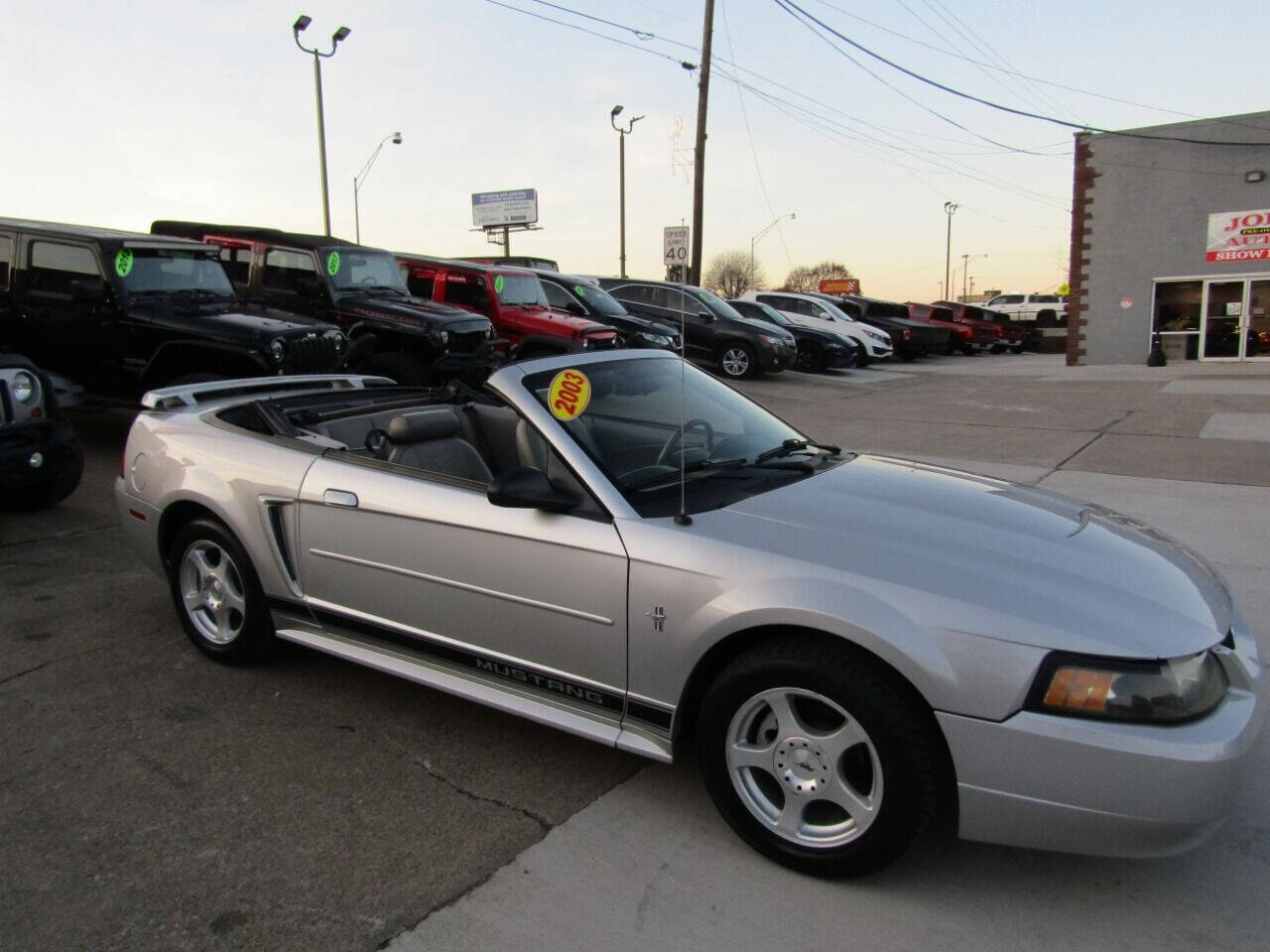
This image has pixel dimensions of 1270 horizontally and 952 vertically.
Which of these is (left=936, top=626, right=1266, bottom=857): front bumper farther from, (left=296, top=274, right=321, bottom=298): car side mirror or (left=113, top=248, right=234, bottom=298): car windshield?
(left=296, top=274, right=321, bottom=298): car side mirror

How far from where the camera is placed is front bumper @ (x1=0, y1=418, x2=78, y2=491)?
19.5ft

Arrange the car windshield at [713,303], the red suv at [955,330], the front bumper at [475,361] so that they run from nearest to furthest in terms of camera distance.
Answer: the front bumper at [475,361] < the car windshield at [713,303] < the red suv at [955,330]

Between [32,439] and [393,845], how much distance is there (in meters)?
4.80

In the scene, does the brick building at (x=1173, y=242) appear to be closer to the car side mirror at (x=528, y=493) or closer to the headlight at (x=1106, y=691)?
the headlight at (x=1106, y=691)

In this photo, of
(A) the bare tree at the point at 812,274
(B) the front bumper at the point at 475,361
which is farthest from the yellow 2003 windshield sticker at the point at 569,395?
(A) the bare tree at the point at 812,274

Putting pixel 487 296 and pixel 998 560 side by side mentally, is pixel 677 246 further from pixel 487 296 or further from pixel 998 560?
pixel 487 296

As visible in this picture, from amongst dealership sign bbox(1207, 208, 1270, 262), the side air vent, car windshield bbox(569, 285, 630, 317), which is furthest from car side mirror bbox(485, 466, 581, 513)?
dealership sign bbox(1207, 208, 1270, 262)

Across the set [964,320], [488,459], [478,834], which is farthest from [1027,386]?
[478,834]

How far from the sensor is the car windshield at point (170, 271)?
27.9ft

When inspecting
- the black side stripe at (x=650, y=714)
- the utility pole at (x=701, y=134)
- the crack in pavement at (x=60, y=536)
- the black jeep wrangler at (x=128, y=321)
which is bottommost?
the crack in pavement at (x=60, y=536)

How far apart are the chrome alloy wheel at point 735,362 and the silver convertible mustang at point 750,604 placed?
14.0 metres

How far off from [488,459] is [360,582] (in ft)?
2.86

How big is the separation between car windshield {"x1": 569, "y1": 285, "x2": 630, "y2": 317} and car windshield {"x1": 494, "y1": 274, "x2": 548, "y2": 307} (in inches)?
80.0

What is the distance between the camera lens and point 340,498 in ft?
11.7
